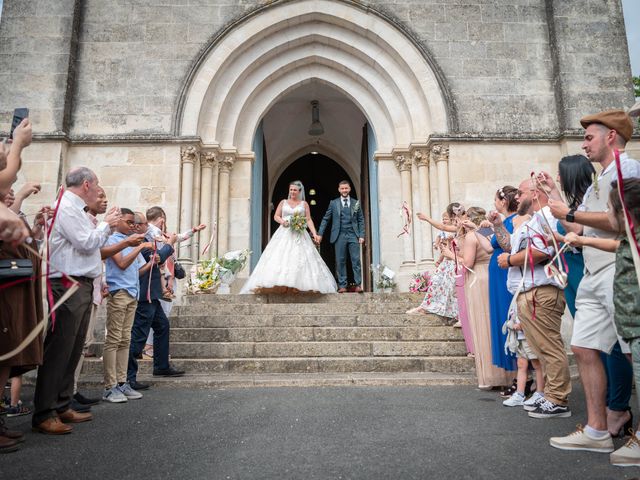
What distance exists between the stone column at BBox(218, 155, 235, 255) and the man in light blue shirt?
4.90 m

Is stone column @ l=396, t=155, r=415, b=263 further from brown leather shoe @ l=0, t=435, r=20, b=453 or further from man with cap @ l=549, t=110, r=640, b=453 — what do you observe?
brown leather shoe @ l=0, t=435, r=20, b=453

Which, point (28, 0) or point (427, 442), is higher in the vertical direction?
point (28, 0)

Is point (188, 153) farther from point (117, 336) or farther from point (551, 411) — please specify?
point (551, 411)

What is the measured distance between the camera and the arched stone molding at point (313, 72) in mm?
8922

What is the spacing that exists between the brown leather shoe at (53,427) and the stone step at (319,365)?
222cm

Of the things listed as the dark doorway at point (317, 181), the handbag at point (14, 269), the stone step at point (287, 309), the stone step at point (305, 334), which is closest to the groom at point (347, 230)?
the stone step at point (287, 309)

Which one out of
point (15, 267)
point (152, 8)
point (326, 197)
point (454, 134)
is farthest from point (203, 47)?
point (326, 197)

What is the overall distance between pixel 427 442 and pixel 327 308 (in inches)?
153

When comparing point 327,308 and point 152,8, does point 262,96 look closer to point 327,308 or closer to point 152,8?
point 152,8

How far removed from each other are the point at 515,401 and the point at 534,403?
20 cm

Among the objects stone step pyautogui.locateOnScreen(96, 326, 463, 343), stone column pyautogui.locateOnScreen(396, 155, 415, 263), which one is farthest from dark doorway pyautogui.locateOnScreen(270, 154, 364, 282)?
stone step pyautogui.locateOnScreen(96, 326, 463, 343)

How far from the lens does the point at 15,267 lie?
99.1 inches

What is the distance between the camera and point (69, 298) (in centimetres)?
312

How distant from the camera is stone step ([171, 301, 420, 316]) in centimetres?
646
